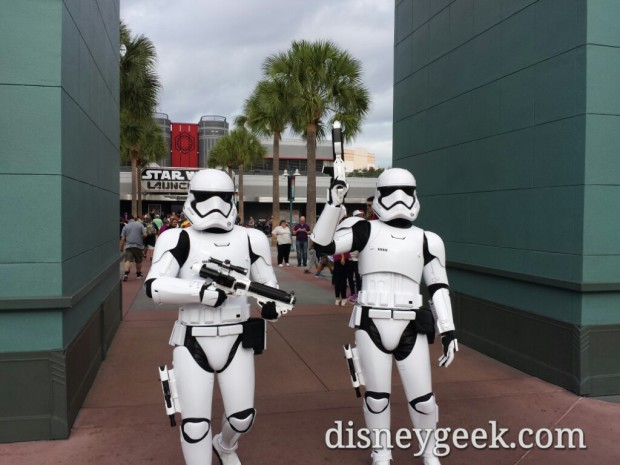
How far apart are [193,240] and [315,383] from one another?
2.80m

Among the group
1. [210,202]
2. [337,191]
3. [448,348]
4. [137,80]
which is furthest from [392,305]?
[137,80]

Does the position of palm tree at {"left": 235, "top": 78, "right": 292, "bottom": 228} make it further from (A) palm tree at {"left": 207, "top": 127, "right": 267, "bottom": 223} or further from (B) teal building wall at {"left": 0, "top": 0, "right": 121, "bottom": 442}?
(B) teal building wall at {"left": 0, "top": 0, "right": 121, "bottom": 442}

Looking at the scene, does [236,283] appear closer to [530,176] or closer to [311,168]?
[530,176]

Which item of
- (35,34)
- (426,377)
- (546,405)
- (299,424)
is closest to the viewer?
(426,377)

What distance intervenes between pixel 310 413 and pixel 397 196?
7.15 ft

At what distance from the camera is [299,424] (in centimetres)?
432

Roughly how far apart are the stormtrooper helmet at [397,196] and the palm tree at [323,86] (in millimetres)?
13142

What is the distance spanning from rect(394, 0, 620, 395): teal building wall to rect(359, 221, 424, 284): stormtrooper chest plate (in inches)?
88.8

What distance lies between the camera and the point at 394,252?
348cm

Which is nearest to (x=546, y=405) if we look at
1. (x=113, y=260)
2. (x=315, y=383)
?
(x=315, y=383)

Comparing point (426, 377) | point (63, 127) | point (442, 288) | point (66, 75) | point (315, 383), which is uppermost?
point (66, 75)

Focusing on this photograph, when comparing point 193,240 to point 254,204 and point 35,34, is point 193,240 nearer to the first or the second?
point 35,34

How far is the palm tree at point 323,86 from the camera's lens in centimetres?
1662

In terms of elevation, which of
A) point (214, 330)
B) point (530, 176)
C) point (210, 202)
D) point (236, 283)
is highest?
point (530, 176)
